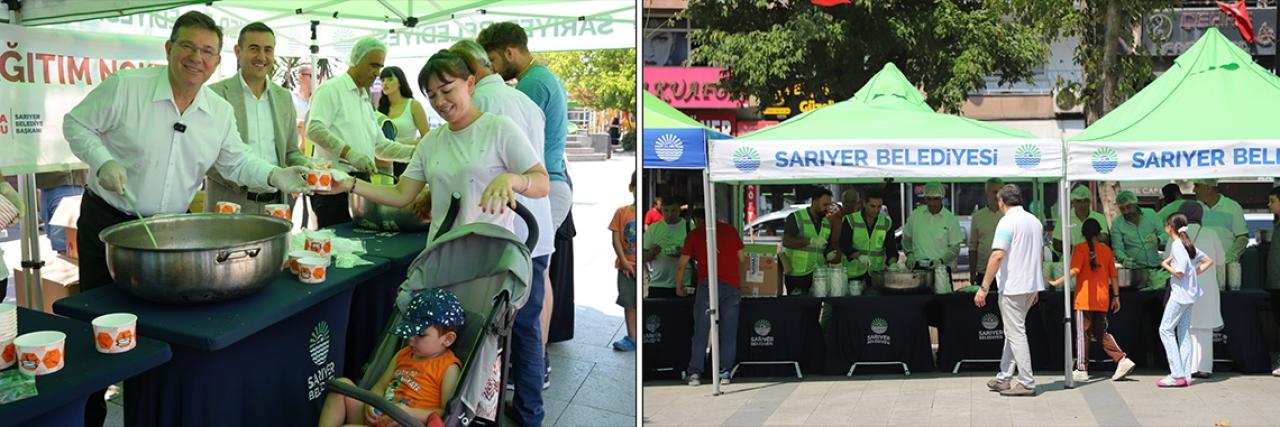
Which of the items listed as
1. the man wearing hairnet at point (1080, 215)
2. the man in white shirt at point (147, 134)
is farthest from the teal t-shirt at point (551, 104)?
the man wearing hairnet at point (1080, 215)

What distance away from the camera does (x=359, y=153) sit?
4.77m

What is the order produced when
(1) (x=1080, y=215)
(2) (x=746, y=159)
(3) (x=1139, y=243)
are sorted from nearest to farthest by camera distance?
(2) (x=746, y=159)
(3) (x=1139, y=243)
(1) (x=1080, y=215)

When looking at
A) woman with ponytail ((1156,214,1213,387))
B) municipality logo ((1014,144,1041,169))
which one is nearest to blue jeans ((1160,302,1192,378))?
woman with ponytail ((1156,214,1213,387))

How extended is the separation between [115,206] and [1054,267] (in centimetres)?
596

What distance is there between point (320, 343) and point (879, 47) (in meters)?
11.4

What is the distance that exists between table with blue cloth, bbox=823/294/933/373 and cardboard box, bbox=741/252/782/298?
40 centimetres

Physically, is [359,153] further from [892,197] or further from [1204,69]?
[892,197]

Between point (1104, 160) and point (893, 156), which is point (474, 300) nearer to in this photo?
point (893, 156)

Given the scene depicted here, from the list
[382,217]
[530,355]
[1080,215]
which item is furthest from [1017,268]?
[382,217]

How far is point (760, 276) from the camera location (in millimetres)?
7156

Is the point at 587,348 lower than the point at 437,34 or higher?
lower

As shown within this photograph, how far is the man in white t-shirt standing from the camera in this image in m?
6.23

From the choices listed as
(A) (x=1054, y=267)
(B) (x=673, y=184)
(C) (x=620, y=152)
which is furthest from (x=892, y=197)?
(C) (x=620, y=152)

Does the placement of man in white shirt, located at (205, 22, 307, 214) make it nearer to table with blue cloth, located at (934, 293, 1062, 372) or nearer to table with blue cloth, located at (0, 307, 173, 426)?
table with blue cloth, located at (0, 307, 173, 426)
